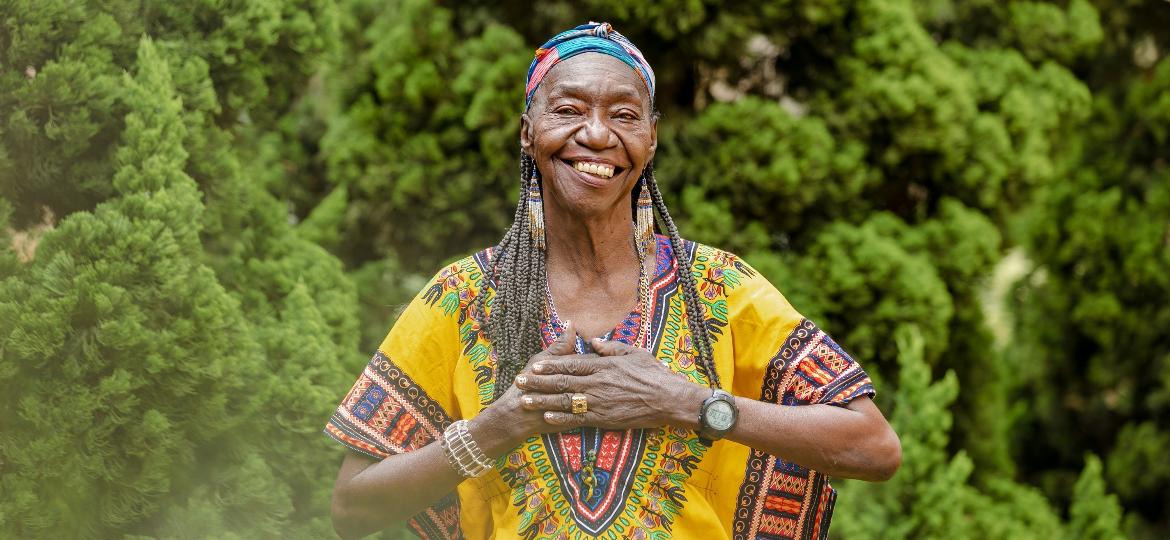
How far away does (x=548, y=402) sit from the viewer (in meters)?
2.91

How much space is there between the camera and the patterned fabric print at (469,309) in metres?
3.17

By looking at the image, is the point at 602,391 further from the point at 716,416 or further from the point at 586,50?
the point at 586,50

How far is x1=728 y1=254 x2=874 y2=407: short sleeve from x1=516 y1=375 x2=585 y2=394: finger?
0.49m

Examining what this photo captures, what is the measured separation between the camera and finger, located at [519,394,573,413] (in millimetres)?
2910

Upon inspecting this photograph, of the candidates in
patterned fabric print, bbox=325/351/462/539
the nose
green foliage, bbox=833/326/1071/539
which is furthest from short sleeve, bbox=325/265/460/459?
green foliage, bbox=833/326/1071/539

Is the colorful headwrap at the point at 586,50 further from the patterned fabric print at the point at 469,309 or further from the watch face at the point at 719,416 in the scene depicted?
the watch face at the point at 719,416

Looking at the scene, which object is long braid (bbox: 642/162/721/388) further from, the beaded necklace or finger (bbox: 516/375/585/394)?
finger (bbox: 516/375/585/394)

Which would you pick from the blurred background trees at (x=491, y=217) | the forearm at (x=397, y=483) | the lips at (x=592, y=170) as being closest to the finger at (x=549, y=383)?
the forearm at (x=397, y=483)

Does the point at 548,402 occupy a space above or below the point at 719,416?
below

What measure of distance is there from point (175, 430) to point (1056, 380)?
5.17 meters

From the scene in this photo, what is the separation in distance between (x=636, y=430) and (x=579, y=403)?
221 millimetres

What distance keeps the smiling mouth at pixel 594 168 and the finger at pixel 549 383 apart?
19.4 inches

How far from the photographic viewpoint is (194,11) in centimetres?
431

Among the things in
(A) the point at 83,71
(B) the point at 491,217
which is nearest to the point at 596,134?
(A) the point at 83,71
